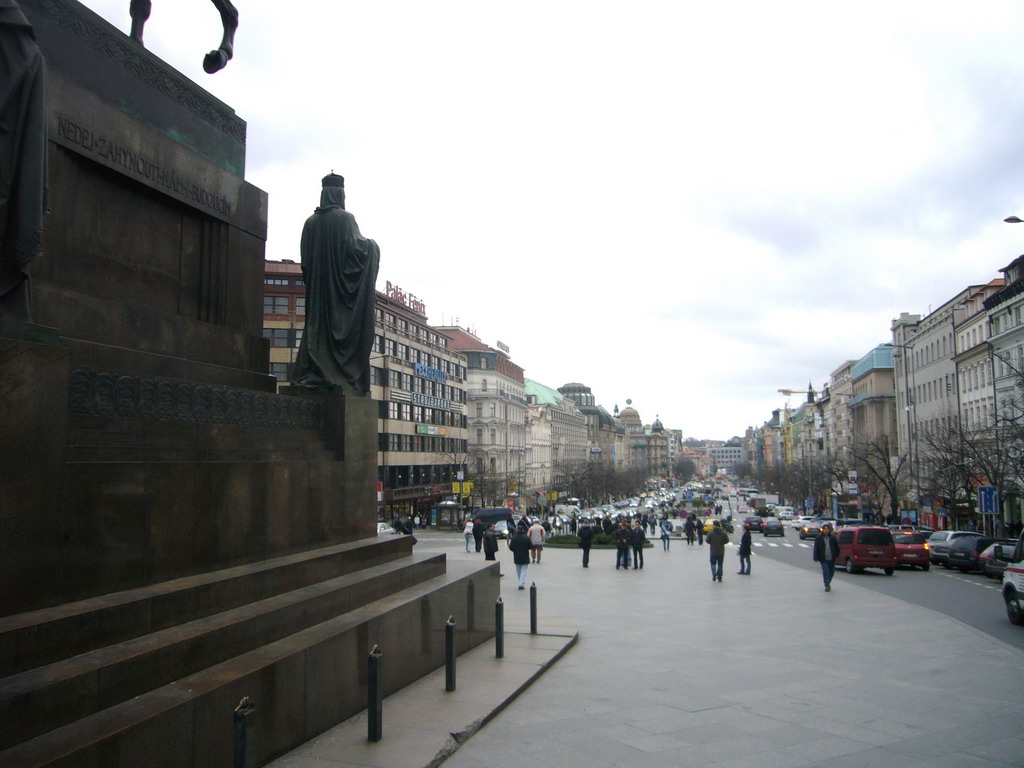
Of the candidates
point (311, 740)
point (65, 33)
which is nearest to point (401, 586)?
point (311, 740)

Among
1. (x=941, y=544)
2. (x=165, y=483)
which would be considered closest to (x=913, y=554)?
(x=941, y=544)

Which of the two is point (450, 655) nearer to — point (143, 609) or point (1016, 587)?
point (143, 609)

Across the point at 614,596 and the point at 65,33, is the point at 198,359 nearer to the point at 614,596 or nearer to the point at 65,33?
the point at 65,33

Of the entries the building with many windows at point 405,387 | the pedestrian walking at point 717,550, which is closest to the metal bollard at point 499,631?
the pedestrian walking at point 717,550

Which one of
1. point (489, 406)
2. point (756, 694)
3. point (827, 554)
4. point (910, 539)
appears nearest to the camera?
point (756, 694)

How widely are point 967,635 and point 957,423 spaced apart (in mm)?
31929

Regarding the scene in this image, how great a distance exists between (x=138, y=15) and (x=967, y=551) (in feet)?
97.5

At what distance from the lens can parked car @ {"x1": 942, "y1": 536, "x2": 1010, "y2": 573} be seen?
27828 mm

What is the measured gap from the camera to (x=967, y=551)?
28000 mm

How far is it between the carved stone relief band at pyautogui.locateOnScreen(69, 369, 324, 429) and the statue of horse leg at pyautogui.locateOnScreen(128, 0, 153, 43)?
154 inches

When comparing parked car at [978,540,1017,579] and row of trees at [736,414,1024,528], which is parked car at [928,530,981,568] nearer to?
parked car at [978,540,1017,579]

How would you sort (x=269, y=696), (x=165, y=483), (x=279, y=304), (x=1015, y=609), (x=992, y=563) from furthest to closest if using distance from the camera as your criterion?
(x=279, y=304) < (x=992, y=563) < (x=1015, y=609) < (x=165, y=483) < (x=269, y=696)

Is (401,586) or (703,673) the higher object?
(401,586)

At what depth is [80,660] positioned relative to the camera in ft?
16.4
